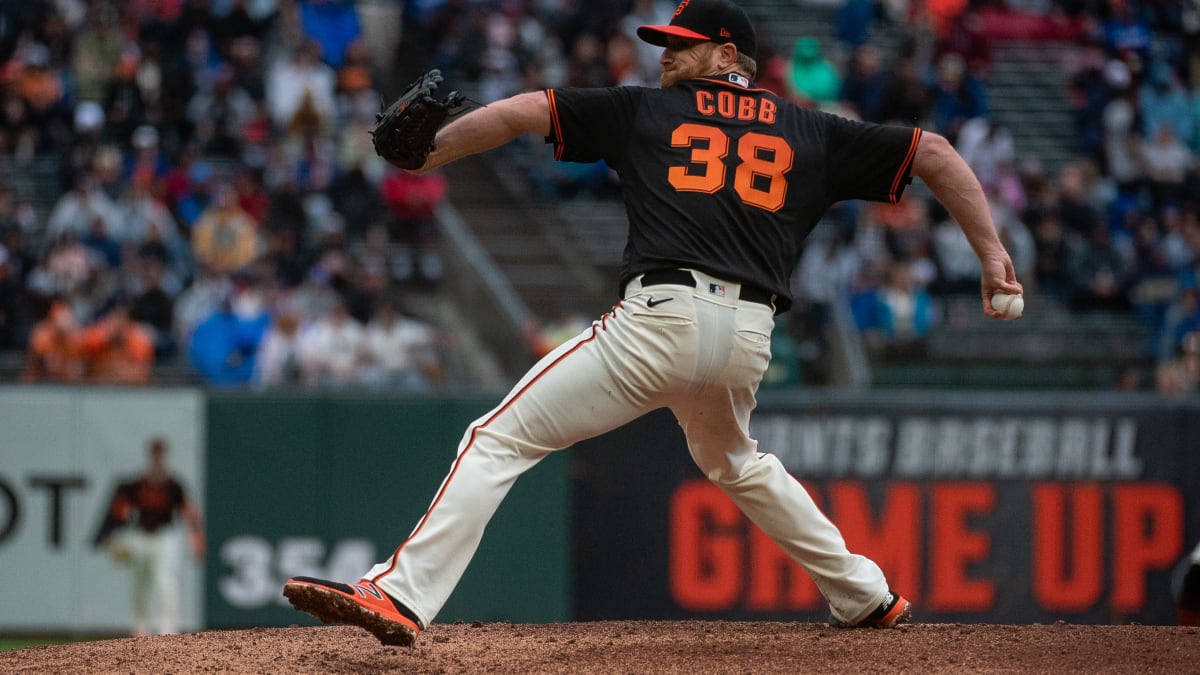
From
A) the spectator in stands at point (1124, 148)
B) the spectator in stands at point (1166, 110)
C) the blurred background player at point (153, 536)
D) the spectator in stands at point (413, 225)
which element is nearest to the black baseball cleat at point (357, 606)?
the blurred background player at point (153, 536)

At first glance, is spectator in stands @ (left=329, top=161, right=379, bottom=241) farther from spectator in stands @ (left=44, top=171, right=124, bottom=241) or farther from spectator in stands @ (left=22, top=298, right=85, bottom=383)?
spectator in stands @ (left=22, top=298, right=85, bottom=383)

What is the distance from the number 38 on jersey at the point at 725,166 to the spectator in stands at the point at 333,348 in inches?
283

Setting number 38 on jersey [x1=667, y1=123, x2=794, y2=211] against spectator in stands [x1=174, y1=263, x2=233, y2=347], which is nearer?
number 38 on jersey [x1=667, y1=123, x2=794, y2=211]

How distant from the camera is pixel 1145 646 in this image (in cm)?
530

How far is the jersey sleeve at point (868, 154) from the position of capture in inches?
203

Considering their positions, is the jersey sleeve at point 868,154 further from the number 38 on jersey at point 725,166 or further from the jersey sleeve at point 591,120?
the jersey sleeve at point 591,120

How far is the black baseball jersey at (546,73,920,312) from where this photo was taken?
4.95 metres

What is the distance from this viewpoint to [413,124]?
4805mm

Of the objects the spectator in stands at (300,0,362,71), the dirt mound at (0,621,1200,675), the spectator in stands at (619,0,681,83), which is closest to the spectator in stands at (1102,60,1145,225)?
the spectator in stands at (619,0,681,83)

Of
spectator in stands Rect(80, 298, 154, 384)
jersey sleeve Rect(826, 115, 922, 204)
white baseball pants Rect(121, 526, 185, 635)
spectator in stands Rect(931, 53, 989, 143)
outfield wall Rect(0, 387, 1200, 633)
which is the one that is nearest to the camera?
jersey sleeve Rect(826, 115, 922, 204)

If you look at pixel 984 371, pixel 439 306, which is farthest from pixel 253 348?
pixel 984 371

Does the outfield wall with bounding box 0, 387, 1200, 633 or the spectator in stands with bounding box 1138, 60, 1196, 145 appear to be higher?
the spectator in stands with bounding box 1138, 60, 1196, 145

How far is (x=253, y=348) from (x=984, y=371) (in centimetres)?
587

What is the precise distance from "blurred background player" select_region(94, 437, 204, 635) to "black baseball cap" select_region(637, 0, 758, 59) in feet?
22.4
